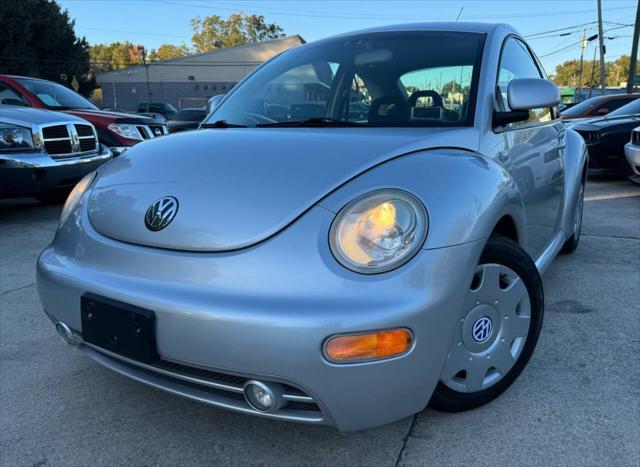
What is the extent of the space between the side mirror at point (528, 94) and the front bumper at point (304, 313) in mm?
850

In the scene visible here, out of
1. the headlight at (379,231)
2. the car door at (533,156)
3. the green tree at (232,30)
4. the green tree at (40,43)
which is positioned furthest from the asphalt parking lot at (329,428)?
the green tree at (232,30)

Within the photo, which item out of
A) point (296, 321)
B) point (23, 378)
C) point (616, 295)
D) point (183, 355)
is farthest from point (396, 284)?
point (616, 295)

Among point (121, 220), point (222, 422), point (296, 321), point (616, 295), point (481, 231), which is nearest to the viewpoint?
point (296, 321)

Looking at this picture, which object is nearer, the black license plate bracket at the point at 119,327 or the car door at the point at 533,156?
the black license plate bracket at the point at 119,327

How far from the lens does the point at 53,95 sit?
274 inches

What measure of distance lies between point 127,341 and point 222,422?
559 millimetres

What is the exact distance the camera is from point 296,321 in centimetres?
139

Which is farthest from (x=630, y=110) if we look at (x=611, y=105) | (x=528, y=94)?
(x=528, y=94)

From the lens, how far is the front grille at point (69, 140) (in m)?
5.28

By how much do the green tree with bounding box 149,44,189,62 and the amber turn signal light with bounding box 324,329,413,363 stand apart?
99676mm

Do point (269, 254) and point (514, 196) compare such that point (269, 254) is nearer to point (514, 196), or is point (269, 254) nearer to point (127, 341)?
point (127, 341)

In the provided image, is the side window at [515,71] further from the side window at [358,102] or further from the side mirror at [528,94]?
the side window at [358,102]

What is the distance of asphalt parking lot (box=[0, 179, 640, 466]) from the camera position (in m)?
1.74

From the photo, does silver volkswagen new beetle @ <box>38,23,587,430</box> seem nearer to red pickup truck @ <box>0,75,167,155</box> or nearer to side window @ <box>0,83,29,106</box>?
red pickup truck @ <box>0,75,167,155</box>
